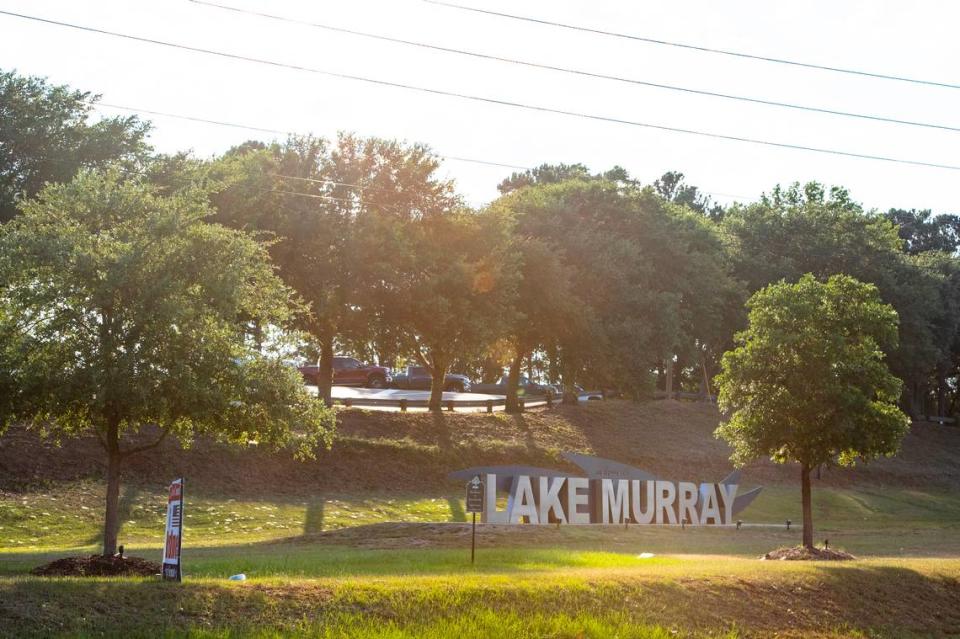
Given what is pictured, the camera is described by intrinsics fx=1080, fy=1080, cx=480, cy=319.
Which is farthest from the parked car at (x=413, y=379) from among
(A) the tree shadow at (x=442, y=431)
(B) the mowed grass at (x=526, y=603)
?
(B) the mowed grass at (x=526, y=603)

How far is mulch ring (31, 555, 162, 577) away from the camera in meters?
18.4

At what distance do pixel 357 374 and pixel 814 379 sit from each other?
1673 inches

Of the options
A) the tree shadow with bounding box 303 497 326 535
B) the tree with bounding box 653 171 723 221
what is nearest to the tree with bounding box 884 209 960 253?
the tree with bounding box 653 171 723 221

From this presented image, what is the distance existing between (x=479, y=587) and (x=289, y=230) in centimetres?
2768

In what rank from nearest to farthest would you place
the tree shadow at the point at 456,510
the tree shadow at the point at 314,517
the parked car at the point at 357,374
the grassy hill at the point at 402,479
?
the grassy hill at the point at 402,479, the tree shadow at the point at 314,517, the tree shadow at the point at 456,510, the parked car at the point at 357,374

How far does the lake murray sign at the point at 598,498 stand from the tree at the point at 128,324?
10515mm

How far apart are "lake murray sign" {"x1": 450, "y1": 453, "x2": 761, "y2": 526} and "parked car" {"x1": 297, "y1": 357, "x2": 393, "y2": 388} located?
32761 mm

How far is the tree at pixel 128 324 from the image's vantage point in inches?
762

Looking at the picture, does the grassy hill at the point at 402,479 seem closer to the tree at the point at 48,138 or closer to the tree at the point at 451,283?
the tree at the point at 451,283

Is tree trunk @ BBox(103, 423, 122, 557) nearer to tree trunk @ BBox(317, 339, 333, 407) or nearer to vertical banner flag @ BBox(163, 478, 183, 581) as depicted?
vertical banner flag @ BBox(163, 478, 183, 581)

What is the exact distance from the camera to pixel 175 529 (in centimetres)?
1598

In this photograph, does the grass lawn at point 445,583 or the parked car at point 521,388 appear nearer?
the grass lawn at point 445,583

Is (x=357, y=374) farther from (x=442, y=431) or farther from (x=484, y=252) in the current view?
(x=484, y=252)

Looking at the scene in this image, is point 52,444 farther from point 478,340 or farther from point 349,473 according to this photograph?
point 478,340
